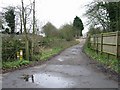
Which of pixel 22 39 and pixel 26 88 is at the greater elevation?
pixel 22 39

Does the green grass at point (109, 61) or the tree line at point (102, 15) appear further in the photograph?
the tree line at point (102, 15)

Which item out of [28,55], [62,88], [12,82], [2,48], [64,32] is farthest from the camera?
[64,32]

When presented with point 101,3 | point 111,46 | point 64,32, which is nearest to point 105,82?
point 111,46

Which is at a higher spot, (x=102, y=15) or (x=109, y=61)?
(x=102, y=15)

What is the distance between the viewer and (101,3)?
29.9 meters

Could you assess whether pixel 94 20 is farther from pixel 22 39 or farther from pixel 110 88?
pixel 110 88

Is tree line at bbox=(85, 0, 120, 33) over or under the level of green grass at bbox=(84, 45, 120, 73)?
over

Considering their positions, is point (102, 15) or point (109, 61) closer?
point (109, 61)

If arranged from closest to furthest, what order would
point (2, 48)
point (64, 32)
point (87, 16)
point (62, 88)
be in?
point (62, 88) → point (2, 48) → point (87, 16) → point (64, 32)

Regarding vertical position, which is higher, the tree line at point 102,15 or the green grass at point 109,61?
the tree line at point 102,15

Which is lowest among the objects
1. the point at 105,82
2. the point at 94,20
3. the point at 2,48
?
the point at 105,82

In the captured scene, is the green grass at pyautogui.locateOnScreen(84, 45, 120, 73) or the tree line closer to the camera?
the green grass at pyautogui.locateOnScreen(84, 45, 120, 73)

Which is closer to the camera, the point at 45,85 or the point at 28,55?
the point at 45,85

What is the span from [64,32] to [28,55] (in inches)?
1680
